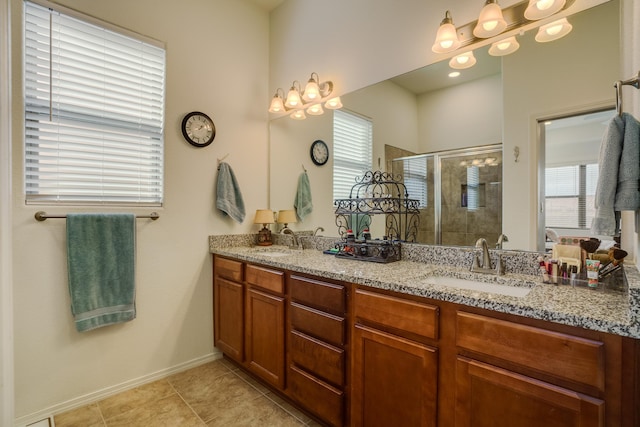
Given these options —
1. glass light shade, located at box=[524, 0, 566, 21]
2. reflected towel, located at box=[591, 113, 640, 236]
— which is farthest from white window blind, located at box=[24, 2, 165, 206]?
reflected towel, located at box=[591, 113, 640, 236]

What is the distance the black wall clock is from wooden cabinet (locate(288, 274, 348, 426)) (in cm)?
145

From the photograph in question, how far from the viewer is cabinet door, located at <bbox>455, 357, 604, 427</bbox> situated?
933 millimetres

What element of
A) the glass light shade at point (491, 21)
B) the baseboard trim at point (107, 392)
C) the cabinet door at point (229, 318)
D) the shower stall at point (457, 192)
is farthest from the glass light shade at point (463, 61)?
the baseboard trim at point (107, 392)

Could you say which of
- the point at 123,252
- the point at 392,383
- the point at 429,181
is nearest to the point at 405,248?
the point at 429,181

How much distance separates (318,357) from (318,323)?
0.19 metres

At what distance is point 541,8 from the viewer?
1.44m

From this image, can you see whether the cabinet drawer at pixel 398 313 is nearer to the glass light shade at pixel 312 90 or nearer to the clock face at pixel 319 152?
the clock face at pixel 319 152

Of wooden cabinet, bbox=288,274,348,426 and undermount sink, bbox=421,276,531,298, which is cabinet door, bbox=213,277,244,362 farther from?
undermount sink, bbox=421,276,531,298

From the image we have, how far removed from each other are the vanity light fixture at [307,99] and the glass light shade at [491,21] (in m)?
1.12

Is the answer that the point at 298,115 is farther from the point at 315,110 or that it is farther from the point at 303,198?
the point at 303,198

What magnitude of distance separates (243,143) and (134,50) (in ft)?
3.41

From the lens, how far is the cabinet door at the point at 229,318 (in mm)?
2322

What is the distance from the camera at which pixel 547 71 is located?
4.97ft

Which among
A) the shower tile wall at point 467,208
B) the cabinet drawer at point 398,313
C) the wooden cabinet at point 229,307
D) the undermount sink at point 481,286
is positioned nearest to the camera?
the cabinet drawer at point 398,313
